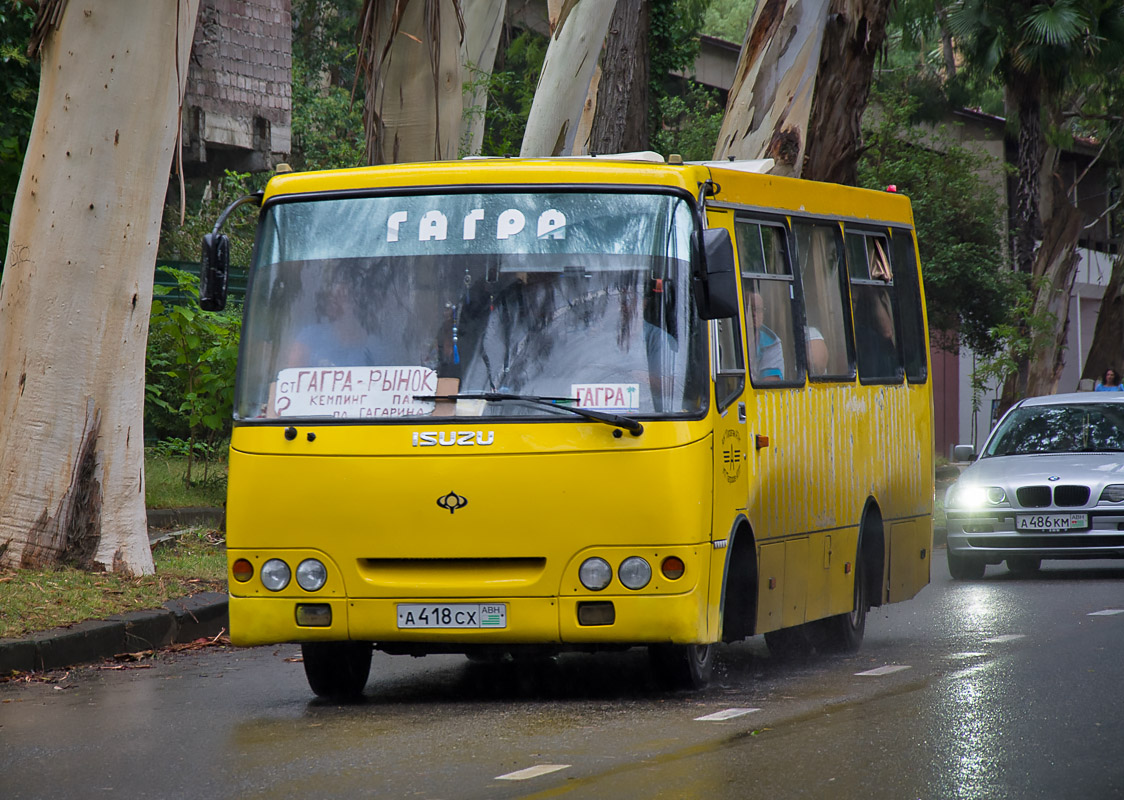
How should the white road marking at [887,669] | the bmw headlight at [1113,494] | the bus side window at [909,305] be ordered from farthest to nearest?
the bmw headlight at [1113,494] → the bus side window at [909,305] → the white road marking at [887,669]

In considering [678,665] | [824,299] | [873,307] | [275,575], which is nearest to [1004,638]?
[873,307]

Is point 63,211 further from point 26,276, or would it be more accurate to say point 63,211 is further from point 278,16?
point 278,16

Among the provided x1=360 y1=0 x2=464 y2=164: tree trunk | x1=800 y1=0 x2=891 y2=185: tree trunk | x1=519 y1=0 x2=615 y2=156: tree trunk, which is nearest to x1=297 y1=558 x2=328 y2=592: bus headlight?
x1=360 y1=0 x2=464 y2=164: tree trunk

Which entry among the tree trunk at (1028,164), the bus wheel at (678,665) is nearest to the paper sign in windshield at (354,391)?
the bus wheel at (678,665)

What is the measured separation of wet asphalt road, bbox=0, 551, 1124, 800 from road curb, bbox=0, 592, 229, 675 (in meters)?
0.23

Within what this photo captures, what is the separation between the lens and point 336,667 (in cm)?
899

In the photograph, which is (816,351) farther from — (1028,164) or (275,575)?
(1028,164)

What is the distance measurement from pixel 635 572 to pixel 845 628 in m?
3.18

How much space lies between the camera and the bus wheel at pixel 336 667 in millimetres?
8930

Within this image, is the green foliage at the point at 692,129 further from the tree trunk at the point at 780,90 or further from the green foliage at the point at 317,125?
the tree trunk at the point at 780,90

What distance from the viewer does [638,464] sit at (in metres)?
8.19

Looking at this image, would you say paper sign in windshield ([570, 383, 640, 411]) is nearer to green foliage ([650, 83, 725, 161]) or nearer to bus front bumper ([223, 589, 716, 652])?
bus front bumper ([223, 589, 716, 652])

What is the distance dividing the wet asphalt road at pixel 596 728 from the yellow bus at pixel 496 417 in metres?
0.43

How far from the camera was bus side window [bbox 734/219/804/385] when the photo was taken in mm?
9258
